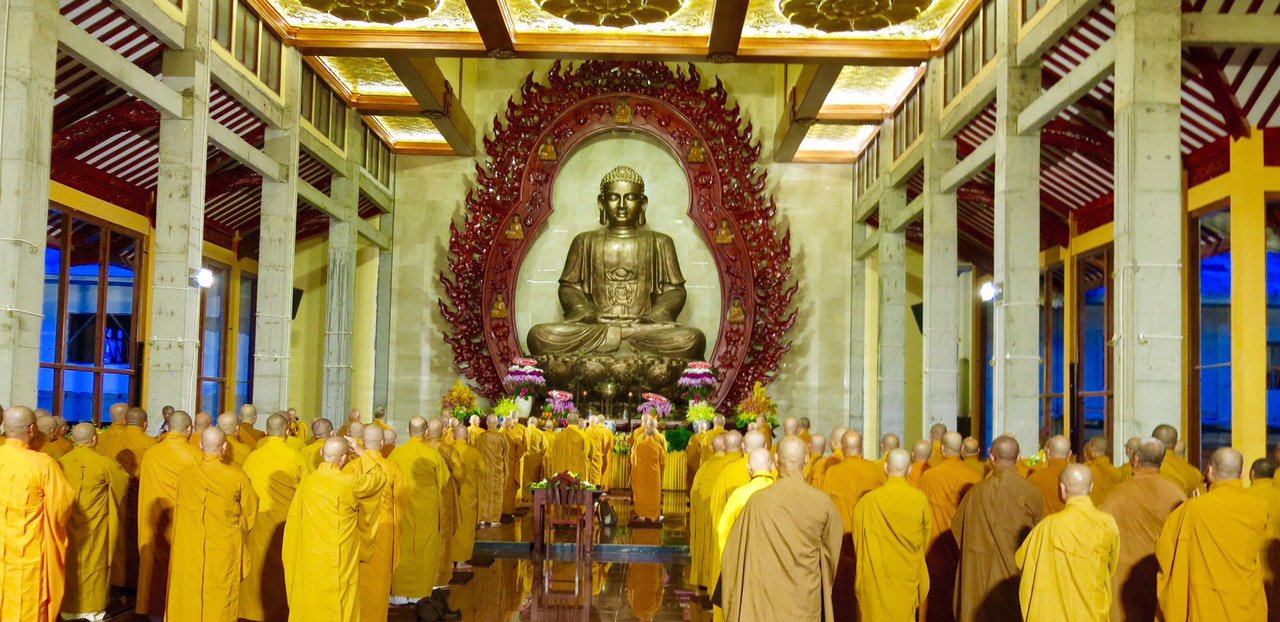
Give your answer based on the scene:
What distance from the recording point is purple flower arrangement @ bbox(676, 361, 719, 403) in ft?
61.8

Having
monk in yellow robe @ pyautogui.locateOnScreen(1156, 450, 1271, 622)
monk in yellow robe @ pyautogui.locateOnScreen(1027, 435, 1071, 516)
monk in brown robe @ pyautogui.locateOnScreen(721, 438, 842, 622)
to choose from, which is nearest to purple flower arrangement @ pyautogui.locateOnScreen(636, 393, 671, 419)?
monk in yellow robe @ pyautogui.locateOnScreen(1027, 435, 1071, 516)

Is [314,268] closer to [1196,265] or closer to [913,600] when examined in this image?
[1196,265]

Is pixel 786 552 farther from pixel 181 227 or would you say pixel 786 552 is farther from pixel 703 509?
pixel 181 227

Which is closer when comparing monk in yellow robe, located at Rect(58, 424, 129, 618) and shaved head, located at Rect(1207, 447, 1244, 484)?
shaved head, located at Rect(1207, 447, 1244, 484)

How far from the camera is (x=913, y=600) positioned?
24.2 feet

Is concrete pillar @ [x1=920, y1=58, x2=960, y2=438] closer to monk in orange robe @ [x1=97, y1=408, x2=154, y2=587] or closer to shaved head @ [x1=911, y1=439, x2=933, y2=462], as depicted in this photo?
shaved head @ [x1=911, y1=439, x2=933, y2=462]

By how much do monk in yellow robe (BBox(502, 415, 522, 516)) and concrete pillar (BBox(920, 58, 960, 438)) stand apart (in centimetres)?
497

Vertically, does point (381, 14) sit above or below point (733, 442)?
above

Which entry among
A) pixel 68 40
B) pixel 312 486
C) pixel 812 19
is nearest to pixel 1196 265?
pixel 812 19

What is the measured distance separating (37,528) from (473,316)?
13874 millimetres

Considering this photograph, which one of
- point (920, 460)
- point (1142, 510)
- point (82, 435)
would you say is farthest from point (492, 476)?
point (1142, 510)

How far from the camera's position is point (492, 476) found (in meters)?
13.3

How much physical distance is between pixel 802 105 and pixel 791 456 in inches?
469

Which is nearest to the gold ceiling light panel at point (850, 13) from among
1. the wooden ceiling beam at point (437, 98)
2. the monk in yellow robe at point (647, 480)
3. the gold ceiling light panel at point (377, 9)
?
the gold ceiling light panel at point (377, 9)
